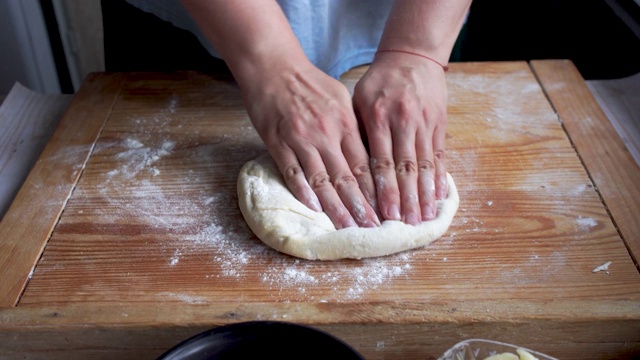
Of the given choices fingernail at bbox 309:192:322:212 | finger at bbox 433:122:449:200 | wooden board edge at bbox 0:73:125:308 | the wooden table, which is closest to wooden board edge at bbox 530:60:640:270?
the wooden table

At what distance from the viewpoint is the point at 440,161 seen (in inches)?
46.3

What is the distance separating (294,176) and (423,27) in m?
0.46

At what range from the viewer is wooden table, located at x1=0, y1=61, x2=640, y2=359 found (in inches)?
35.8

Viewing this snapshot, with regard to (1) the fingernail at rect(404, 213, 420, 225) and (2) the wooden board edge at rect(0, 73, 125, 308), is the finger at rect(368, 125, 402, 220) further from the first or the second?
(2) the wooden board edge at rect(0, 73, 125, 308)

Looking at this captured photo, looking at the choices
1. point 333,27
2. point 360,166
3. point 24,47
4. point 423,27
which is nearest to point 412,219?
point 360,166

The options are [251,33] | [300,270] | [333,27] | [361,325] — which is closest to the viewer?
[361,325]

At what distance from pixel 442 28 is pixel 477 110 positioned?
8.1 inches

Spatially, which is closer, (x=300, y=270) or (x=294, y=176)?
(x=300, y=270)

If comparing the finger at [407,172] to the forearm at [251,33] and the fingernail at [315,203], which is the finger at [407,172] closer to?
the fingernail at [315,203]

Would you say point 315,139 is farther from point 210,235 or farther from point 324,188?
point 210,235

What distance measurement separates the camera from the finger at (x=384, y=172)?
108 cm

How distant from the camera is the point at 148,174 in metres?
1.23

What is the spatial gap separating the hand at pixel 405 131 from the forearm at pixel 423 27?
30 millimetres

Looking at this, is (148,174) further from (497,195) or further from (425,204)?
(497,195)
